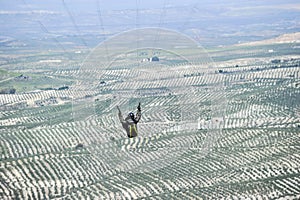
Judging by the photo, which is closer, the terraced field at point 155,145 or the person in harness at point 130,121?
the person in harness at point 130,121

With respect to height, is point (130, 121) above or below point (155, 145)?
above

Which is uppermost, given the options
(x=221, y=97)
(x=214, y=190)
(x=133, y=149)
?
(x=221, y=97)

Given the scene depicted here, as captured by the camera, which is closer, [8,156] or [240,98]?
[8,156]

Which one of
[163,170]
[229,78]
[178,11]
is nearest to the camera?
[163,170]

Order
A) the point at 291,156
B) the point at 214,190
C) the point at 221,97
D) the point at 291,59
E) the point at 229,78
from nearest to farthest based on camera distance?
the point at 221,97 → the point at 214,190 → the point at 291,156 → the point at 229,78 → the point at 291,59

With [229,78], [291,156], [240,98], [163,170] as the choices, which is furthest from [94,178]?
[229,78]

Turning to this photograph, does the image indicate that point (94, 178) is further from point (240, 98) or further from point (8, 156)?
point (240, 98)

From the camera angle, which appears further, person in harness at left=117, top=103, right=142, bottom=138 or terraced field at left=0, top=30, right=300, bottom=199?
terraced field at left=0, top=30, right=300, bottom=199

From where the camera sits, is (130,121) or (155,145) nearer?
(130,121)
